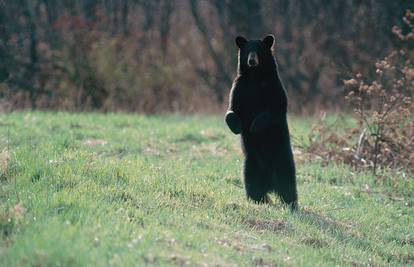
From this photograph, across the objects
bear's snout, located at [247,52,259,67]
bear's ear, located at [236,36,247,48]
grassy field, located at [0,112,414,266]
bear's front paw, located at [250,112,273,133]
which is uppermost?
bear's ear, located at [236,36,247,48]

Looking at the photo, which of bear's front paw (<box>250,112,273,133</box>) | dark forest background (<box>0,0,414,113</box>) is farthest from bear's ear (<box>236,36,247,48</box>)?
dark forest background (<box>0,0,414,113</box>)

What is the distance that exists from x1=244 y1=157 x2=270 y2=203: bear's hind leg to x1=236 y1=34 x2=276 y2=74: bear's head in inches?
47.9

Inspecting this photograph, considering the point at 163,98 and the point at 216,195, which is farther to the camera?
the point at 163,98

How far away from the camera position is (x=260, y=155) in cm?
934

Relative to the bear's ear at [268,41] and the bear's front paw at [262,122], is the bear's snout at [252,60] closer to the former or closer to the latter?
the bear's ear at [268,41]

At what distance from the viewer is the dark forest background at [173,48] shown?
75.0 ft

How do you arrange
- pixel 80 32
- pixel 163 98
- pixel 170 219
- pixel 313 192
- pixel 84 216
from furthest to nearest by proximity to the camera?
pixel 163 98
pixel 80 32
pixel 313 192
pixel 170 219
pixel 84 216

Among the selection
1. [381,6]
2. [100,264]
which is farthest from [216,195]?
[381,6]

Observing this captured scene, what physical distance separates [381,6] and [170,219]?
18852 mm

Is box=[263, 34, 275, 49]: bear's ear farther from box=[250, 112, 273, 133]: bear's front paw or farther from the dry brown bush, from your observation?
the dry brown bush

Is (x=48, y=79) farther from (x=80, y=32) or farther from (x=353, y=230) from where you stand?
(x=353, y=230)

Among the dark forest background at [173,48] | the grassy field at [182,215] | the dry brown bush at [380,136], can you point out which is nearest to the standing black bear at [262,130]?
the grassy field at [182,215]

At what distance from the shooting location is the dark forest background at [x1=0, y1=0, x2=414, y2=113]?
2286cm

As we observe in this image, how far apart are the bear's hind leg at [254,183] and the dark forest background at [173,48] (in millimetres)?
12493
